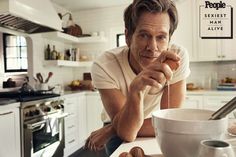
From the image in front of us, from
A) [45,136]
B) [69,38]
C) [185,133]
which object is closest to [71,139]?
[45,136]

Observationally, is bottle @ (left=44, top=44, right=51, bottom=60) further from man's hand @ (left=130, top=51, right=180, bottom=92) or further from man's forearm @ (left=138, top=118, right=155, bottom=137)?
man's hand @ (left=130, top=51, right=180, bottom=92)

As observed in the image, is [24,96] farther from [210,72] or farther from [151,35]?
[210,72]

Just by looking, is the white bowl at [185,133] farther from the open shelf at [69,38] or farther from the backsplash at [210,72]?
the backsplash at [210,72]

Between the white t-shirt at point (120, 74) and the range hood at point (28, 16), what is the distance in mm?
1632

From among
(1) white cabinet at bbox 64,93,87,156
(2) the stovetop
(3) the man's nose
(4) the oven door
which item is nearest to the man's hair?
(3) the man's nose

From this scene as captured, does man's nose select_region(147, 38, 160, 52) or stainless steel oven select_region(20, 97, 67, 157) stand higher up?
man's nose select_region(147, 38, 160, 52)

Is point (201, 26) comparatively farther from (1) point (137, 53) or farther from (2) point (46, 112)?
(1) point (137, 53)

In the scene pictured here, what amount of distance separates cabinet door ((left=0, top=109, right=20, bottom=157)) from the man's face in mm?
1701

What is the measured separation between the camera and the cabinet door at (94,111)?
12.2 feet

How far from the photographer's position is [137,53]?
871 mm

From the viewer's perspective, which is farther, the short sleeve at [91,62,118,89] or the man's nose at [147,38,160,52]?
the short sleeve at [91,62,118,89]

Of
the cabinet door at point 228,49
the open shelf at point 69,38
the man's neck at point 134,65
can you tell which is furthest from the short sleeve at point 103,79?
the cabinet door at point 228,49

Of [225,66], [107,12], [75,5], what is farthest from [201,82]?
[75,5]

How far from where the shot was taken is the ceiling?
3835 mm
